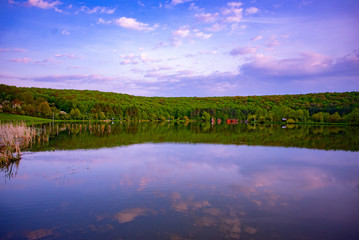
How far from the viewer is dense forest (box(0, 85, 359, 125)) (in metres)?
80.9

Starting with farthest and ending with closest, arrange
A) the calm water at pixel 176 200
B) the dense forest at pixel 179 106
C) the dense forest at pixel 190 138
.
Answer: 1. the dense forest at pixel 179 106
2. the dense forest at pixel 190 138
3. the calm water at pixel 176 200

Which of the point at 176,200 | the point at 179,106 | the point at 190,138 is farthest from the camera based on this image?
the point at 179,106

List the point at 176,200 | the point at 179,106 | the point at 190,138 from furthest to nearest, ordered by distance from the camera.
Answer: the point at 179,106, the point at 190,138, the point at 176,200

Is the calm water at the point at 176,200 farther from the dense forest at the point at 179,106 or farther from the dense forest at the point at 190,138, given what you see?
the dense forest at the point at 179,106

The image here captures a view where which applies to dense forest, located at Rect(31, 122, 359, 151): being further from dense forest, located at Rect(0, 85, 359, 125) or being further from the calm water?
dense forest, located at Rect(0, 85, 359, 125)

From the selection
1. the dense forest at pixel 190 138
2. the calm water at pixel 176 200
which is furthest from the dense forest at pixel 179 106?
the calm water at pixel 176 200

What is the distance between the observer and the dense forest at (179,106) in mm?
80875

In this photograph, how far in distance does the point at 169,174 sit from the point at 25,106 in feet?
237

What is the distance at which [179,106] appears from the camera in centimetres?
15550

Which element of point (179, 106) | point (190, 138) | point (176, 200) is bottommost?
point (176, 200)

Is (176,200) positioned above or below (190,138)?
below

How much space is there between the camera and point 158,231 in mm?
5730

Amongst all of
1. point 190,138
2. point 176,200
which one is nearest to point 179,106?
point 190,138

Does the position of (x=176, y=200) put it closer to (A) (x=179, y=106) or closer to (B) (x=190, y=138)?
(B) (x=190, y=138)
